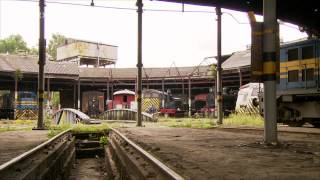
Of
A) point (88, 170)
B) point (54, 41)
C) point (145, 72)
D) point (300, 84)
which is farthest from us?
point (54, 41)

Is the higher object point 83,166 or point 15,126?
point 15,126

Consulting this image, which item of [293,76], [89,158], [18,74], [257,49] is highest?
[18,74]

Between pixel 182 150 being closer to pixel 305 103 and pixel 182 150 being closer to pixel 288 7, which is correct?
pixel 305 103

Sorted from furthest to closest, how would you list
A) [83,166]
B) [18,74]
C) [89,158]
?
[18,74] < [89,158] < [83,166]

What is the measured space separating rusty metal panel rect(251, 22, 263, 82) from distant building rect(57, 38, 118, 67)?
151 feet

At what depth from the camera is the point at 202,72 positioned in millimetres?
39156

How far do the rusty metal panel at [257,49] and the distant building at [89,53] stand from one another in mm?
46169

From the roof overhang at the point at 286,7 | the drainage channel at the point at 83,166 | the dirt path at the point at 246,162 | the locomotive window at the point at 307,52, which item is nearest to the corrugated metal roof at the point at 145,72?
the roof overhang at the point at 286,7

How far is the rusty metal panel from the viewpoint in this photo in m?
8.01

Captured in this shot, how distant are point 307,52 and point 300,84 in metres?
1.20

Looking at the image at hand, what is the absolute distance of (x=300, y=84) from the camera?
15.7 metres

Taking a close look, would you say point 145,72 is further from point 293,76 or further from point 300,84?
point 300,84

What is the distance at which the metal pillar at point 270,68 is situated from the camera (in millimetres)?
7984

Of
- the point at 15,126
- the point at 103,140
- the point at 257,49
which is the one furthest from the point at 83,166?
the point at 15,126
